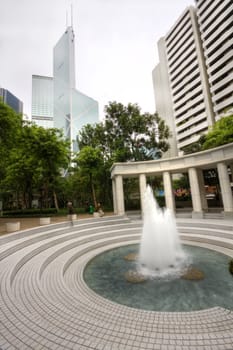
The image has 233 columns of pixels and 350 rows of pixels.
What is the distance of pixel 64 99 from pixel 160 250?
135128mm

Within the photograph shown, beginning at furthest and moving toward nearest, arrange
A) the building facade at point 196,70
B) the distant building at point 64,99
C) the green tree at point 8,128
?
the distant building at point 64,99 < the building facade at point 196,70 < the green tree at point 8,128

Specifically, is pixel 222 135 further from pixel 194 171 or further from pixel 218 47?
pixel 218 47

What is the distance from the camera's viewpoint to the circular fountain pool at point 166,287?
4340 mm

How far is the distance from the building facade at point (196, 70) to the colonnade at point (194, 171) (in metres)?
26.7

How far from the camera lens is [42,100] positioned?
15000cm

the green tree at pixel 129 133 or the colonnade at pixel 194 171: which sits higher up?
the green tree at pixel 129 133

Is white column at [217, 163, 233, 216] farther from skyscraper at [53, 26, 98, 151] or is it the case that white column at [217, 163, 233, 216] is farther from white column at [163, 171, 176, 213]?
skyscraper at [53, 26, 98, 151]

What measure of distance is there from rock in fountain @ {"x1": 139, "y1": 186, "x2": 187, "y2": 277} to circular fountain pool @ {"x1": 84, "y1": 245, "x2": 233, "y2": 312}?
0.53 m

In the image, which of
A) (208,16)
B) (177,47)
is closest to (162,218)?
(208,16)

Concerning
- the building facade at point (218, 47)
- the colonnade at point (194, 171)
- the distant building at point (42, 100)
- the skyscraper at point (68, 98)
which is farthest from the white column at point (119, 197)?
the distant building at point (42, 100)

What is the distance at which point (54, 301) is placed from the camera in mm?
3828

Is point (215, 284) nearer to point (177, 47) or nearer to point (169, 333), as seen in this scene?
point (169, 333)

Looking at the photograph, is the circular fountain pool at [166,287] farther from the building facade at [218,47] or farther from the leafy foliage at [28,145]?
the building facade at [218,47]

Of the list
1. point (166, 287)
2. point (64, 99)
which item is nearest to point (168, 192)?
point (166, 287)
